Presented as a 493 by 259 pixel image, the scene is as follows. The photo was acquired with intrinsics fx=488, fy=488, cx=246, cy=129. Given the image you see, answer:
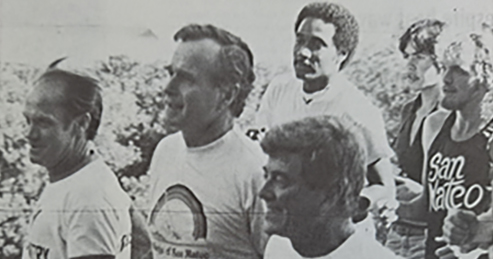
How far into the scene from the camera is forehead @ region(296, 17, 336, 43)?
0.88m

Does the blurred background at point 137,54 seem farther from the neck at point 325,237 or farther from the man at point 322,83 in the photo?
the neck at point 325,237

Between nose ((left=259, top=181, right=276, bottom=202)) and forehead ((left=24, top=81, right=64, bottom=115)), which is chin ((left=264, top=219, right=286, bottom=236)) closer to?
nose ((left=259, top=181, right=276, bottom=202))

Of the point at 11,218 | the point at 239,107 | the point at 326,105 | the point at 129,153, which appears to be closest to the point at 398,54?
the point at 326,105

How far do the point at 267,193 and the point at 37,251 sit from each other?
1.40 feet

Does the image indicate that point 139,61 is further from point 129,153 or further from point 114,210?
point 114,210

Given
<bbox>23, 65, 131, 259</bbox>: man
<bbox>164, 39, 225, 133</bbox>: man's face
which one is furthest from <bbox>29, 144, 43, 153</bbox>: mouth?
<bbox>164, 39, 225, 133</bbox>: man's face

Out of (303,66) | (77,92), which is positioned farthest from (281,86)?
(77,92)

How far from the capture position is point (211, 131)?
88 cm

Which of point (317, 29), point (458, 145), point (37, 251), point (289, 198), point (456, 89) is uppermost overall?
point (317, 29)

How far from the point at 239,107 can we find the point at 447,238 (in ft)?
1.44

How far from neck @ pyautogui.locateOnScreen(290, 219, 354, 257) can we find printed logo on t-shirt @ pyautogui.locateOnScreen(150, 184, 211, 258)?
166 millimetres

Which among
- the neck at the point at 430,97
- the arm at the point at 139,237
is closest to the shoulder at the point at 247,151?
the arm at the point at 139,237

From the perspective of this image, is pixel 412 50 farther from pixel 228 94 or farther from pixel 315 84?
pixel 228 94

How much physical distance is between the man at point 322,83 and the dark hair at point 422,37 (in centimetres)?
9
